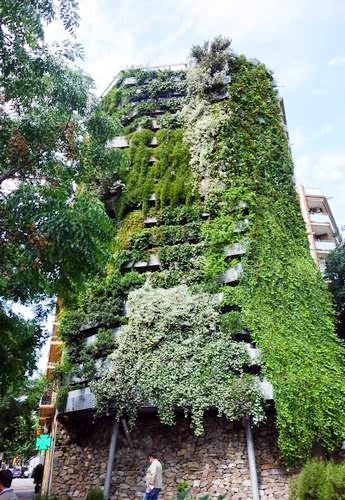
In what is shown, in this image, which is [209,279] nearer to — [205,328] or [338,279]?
[205,328]

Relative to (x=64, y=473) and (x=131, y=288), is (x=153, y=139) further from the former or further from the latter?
(x=64, y=473)

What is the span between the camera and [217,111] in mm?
18719

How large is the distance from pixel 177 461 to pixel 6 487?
333 inches

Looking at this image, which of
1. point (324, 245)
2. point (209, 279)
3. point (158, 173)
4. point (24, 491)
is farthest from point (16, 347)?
point (324, 245)

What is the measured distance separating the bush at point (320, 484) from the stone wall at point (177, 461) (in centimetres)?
224

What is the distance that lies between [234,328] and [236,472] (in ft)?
12.5

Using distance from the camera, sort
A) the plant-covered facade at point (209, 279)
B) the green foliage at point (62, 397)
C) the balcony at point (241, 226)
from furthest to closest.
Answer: the balcony at point (241, 226) < the green foliage at point (62, 397) < the plant-covered facade at point (209, 279)

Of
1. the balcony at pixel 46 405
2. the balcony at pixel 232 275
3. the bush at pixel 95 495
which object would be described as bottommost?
the bush at pixel 95 495

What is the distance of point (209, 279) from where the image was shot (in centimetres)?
1462

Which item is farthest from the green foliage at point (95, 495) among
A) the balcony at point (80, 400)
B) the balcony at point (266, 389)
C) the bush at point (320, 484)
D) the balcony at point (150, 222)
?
the balcony at point (150, 222)

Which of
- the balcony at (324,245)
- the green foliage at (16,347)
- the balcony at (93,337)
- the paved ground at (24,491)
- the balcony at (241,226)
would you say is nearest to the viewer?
the green foliage at (16,347)

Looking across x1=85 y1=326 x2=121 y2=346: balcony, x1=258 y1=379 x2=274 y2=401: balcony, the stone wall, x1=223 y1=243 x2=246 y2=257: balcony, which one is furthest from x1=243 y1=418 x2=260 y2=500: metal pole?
x1=223 y1=243 x2=246 y2=257: balcony

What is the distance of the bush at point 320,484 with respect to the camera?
8383mm

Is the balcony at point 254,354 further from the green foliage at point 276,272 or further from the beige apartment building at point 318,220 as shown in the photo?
the beige apartment building at point 318,220
